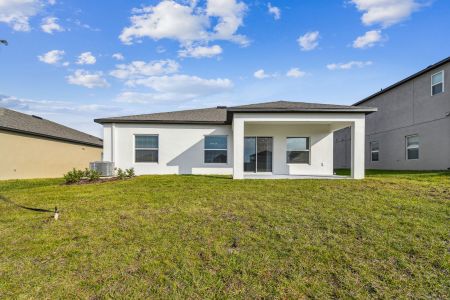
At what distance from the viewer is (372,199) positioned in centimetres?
659

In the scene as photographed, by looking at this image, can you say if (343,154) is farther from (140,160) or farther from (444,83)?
(140,160)

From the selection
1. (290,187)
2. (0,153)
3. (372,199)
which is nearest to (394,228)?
(372,199)

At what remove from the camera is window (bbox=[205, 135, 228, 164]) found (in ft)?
45.1

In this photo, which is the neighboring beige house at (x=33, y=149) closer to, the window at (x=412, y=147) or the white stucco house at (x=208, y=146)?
the white stucco house at (x=208, y=146)

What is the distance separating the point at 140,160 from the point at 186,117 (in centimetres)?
333

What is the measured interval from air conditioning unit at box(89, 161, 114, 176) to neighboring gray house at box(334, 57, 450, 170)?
1651 centimetres

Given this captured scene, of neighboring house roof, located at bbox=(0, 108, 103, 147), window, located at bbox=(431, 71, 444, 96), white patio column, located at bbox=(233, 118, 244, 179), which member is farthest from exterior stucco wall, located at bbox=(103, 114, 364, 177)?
window, located at bbox=(431, 71, 444, 96)

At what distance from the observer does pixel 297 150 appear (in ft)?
44.8

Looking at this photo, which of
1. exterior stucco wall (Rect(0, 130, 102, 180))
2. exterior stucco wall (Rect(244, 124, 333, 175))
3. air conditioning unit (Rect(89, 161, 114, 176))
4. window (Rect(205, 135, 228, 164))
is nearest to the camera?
air conditioning unit (Rect(89, 161, 114, 176))

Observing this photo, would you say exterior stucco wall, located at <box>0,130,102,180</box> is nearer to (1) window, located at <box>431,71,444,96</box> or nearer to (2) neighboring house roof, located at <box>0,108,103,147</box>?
(2) neighboring house roof, located at <box>0,108,103,147</box>

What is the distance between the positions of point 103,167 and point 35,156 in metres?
7.56

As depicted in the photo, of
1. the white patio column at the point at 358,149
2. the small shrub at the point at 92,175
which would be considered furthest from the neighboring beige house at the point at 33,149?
the white patio column at the point at 358,149

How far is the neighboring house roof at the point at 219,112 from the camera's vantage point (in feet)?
33.9

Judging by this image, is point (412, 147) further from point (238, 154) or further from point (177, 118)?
point (177, 118)
